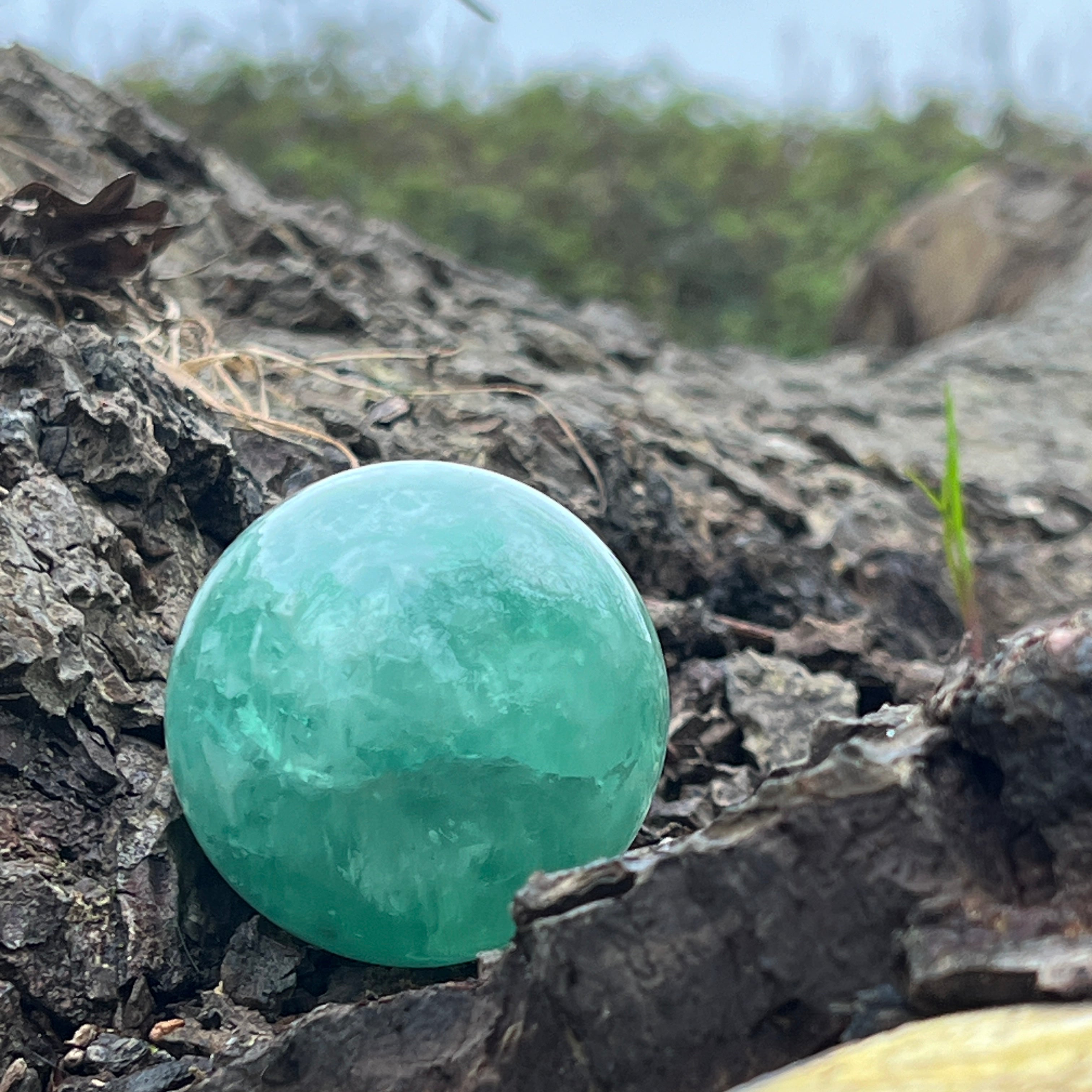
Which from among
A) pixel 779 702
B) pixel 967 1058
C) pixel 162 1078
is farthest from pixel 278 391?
pixel 967 1058

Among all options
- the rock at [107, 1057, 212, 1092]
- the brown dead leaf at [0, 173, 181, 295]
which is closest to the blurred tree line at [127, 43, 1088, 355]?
the brown dead leaf at [0, 173, 181, 295]

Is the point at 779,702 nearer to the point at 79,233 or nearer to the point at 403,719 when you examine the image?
the point at 403,719

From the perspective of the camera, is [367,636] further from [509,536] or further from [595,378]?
[595,378]

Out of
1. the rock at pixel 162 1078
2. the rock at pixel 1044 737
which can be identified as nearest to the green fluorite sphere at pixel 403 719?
the rock at pixel 162 1078

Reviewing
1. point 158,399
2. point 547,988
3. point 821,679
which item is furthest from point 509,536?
point 821,679

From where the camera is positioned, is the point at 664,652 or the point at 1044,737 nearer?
the point at 1044,737
